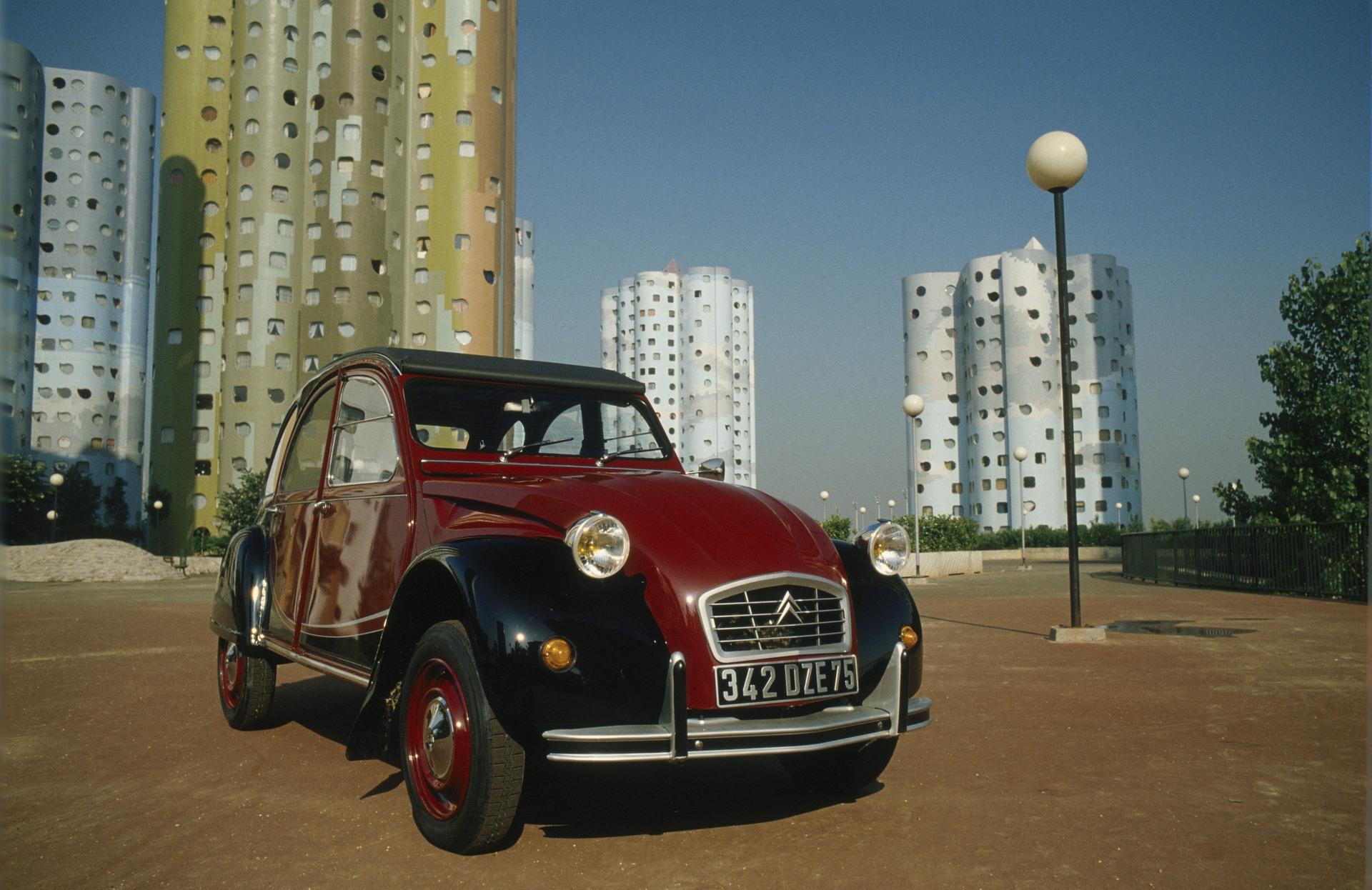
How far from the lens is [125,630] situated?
564 inches

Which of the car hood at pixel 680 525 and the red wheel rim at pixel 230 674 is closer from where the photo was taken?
the car hood at pixel 680 525

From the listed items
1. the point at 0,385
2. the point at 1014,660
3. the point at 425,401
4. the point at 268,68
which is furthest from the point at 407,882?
the point at 268,68

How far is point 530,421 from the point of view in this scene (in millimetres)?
5781

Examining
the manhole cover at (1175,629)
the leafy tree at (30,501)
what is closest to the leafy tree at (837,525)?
the manhole cover at (1175,629)

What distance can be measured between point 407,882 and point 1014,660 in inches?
302

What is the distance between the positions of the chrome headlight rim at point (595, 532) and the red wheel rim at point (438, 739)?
2.18 feet

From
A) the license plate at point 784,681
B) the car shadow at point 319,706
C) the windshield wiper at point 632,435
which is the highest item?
the windshield wiper at point 632,435

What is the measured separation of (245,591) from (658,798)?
3104 mm

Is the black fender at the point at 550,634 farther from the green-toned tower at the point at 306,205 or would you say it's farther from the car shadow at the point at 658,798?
the green-toned tower at the point at 306,205

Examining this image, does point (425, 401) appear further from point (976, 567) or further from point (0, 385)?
point (976, 567)

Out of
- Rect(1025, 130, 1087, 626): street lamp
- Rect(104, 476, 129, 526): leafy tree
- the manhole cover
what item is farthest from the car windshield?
Rect(104, 476, 129, 526): leafy tree

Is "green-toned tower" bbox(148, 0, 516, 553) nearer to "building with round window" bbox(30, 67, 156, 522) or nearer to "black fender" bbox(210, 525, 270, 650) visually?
"building with round window" bbox(30, 67, 156, 522)

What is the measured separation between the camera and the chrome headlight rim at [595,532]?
12.8 feet

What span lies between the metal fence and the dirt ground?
33.9 ft
